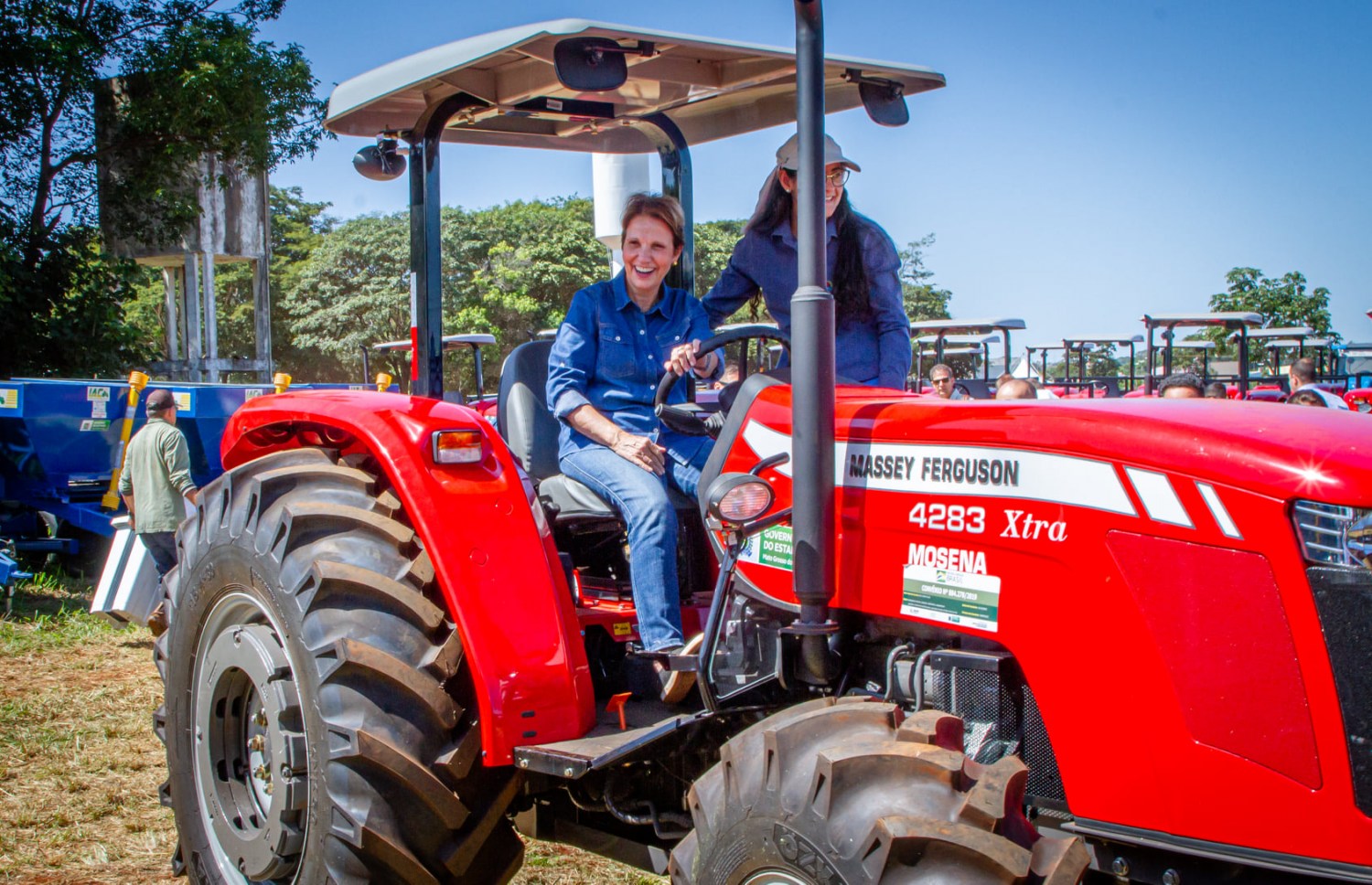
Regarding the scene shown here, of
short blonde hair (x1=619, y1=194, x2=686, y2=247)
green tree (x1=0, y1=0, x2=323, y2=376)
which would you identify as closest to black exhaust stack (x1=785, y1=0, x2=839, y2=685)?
short blonde hair (x1=619, y1=194, x2=686, y2=247)

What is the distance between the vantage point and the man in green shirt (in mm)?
8477

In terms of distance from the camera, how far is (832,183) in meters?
3.40

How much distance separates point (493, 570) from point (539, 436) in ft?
2.65

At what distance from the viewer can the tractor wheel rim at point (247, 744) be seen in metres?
2.98

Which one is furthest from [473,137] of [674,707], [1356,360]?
[1356,360]

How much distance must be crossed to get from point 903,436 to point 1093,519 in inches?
18.1

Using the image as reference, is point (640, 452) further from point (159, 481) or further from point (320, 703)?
point (159, 481)

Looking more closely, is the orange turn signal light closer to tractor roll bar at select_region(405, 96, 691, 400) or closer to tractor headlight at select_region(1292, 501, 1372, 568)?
tractor roll bar at select_region(405, 96, 691, 400)

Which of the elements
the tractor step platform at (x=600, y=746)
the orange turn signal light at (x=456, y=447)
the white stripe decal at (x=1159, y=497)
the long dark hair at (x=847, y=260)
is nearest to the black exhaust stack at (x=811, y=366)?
the tractor step platform at (x=600, y=746)

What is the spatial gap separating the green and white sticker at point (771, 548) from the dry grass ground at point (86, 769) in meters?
1.64

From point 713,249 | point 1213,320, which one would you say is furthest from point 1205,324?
point 713,249

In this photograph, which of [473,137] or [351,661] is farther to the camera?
[473,137]

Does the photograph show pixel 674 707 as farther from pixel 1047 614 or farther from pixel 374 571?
pixel 1047 614

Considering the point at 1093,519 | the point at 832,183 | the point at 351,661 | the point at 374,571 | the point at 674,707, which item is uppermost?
the point at 832,183
